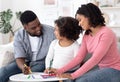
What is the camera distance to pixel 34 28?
2.14m

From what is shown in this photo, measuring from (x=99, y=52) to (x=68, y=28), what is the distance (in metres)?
0.43

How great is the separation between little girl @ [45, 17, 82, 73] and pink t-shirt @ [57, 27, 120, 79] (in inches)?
3.3

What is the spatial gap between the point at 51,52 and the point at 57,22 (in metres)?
0.27

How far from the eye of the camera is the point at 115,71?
178cm

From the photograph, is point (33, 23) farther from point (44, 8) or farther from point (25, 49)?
point (44, 8)

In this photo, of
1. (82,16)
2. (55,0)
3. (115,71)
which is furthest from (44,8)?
(115,71)

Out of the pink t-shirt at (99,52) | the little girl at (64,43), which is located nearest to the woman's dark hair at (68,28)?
the little girl at (64,43)

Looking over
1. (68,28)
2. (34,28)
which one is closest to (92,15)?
(68,28)

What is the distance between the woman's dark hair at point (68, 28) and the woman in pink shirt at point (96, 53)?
127 millimetres

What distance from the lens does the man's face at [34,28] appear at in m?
2.10

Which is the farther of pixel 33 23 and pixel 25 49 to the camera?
pixel 25 49

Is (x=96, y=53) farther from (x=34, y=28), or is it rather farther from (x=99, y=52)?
(x=34, y=28)

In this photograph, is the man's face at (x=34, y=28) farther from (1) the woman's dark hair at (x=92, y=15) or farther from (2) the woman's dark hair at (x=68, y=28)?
(1) the woman's dark hair at (x=92, y=15)

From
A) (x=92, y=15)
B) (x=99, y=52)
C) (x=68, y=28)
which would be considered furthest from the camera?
(x=68, y=28)
